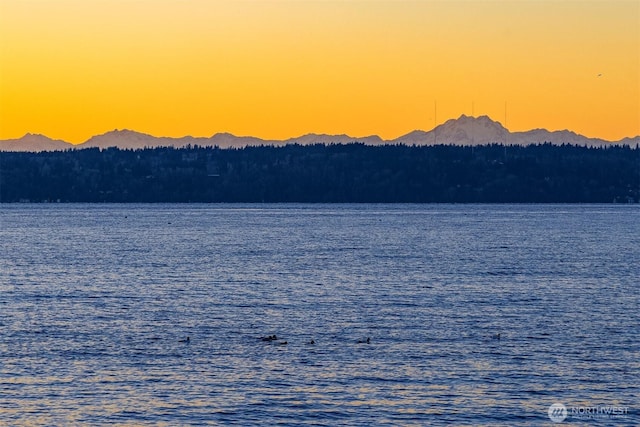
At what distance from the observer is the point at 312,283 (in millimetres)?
84250

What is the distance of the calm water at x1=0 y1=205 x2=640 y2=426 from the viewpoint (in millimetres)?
38844

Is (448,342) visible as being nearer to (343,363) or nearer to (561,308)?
(343,363)

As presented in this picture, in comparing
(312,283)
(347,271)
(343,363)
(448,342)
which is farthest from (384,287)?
(343,363)

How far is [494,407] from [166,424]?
40.3 ft

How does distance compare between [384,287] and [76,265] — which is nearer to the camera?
[384,287]

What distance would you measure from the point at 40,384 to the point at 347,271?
187 ft

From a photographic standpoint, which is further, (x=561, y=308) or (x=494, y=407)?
(x=561, y=308)

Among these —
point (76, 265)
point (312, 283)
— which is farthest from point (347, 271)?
point (76, 265)

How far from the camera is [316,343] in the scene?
51781mm

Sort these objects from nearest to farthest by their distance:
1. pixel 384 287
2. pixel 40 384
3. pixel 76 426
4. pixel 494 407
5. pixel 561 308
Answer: pixel 76 426 → pixel 494 407 → pixel 40 384 → pixel 561 308 → pixel 384 287

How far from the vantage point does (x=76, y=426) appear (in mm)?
36281

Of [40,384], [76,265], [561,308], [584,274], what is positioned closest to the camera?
[40,384]

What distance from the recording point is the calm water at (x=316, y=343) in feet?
127

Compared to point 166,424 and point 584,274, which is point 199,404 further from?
point 584,274
